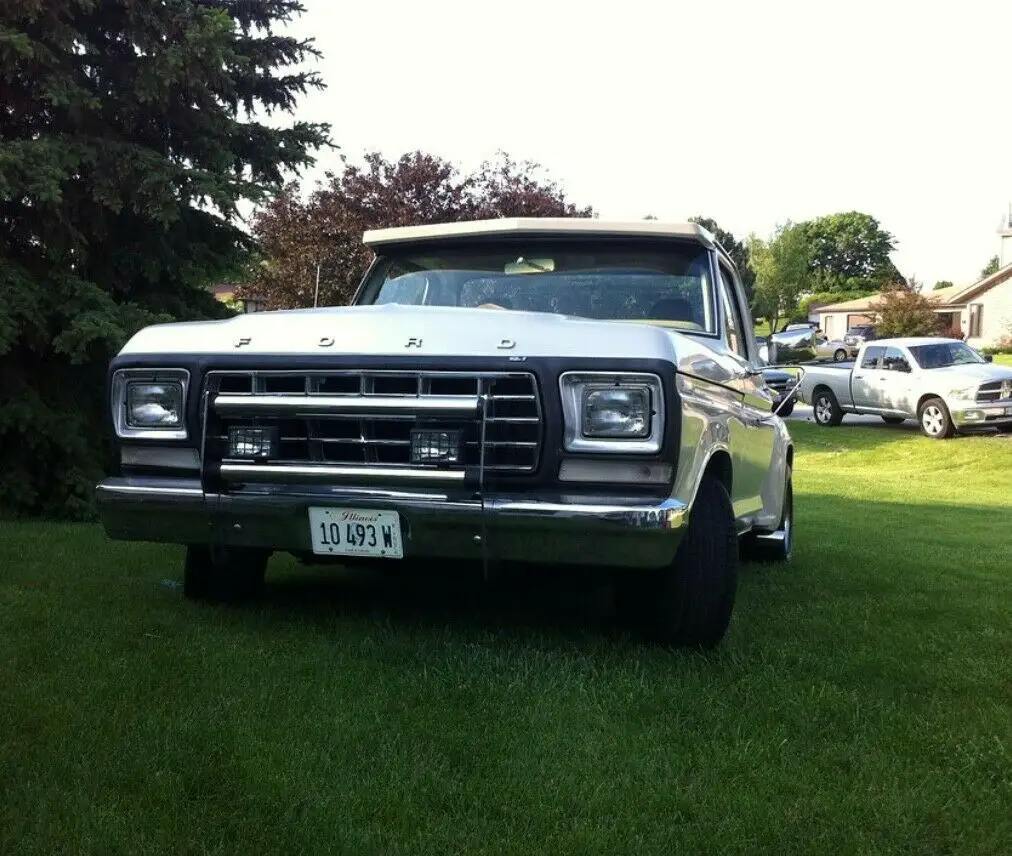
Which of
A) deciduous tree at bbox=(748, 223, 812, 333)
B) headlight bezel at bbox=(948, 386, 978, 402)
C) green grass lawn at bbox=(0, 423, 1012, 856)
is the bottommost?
green grass lawn at bbox=(0, 423, 1012, 856)

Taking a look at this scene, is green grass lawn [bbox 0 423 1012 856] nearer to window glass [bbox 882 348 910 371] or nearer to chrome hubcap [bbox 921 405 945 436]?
chrome hubcap [bbox 921 405 945 436]

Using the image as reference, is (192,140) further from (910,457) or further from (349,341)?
(910,457)

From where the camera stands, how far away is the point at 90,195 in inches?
308

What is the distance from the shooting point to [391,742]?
2943mm

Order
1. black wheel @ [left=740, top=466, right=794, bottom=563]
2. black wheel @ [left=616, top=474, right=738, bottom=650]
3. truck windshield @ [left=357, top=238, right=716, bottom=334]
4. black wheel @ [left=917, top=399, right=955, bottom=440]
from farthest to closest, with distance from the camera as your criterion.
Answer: black wheel @ [left=917, top=399, right=955, bottom=440] → black wheel @ [left=740, top=466, right=794, bottom=563] → truck windshield @ [left=357, top=238, right=716, bottom=334] → black wheel @ [left=616, top=474, right=738, bottom=650]

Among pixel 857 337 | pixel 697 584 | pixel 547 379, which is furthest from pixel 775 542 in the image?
pixel 857 337

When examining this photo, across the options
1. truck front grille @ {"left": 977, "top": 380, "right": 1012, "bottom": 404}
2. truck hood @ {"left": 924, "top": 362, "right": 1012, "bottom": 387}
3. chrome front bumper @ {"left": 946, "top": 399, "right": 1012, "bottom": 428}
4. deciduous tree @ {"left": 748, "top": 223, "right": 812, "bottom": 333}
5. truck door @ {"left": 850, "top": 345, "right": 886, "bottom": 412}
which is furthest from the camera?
deciduous tree @ {"left": 748, "top": 223, "right": 812, "bottom": 333}

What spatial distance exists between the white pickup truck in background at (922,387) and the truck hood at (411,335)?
15613 mm

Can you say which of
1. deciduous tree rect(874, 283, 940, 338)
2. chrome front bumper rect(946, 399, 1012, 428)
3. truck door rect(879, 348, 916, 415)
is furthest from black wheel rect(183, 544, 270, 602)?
deciduous tree rect(874, 283, 940, 338)

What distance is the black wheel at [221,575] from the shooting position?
4.46 m

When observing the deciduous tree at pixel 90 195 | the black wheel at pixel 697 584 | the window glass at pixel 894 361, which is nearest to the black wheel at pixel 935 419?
the window glass at pixel 894 361

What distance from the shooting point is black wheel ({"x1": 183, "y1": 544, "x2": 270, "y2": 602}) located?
4457 mm

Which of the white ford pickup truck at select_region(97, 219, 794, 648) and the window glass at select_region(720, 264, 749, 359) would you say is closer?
the white ford pickup truck at select_region(97, 219, 794, 648)

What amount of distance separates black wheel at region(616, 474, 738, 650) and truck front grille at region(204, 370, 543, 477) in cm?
71
